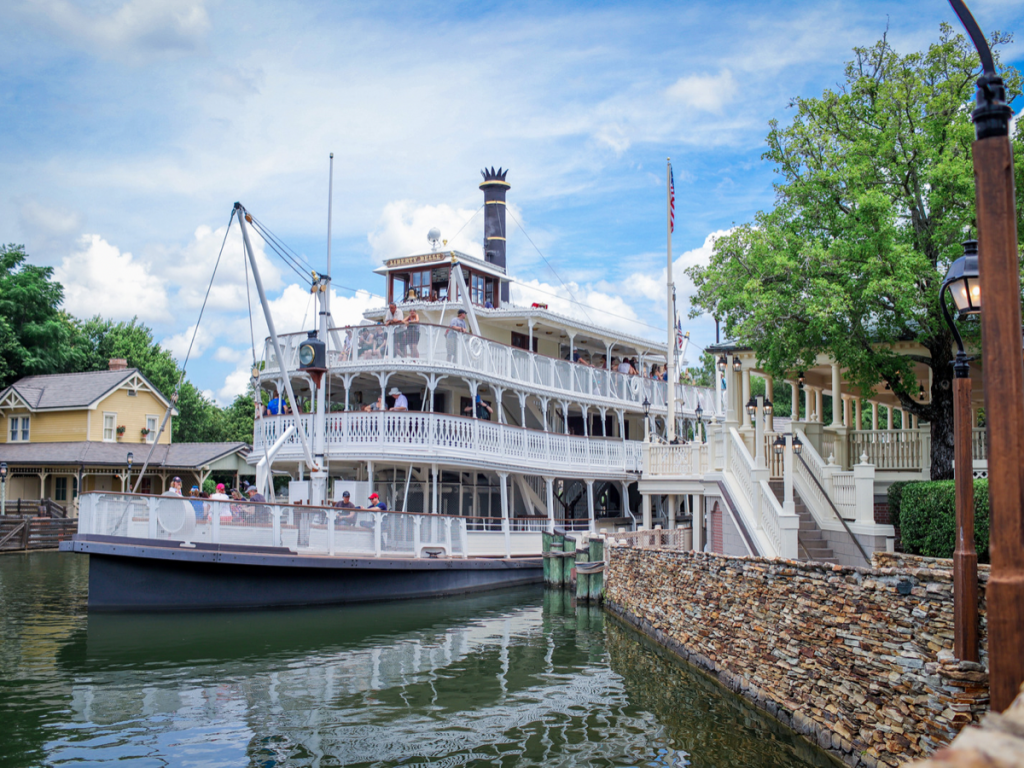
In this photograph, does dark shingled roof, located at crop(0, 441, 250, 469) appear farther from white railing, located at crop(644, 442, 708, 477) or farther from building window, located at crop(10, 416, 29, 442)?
white railing, located at crop(644, 442, 708, 477)

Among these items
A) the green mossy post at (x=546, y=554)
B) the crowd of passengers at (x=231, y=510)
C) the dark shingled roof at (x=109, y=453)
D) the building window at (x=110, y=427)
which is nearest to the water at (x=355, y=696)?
the crowd of passengers at (x=231, y=510)

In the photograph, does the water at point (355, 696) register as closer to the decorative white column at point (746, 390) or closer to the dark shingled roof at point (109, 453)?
the decorative white column at point (746, 390)

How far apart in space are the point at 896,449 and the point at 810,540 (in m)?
3.72

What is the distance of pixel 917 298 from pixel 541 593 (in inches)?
498

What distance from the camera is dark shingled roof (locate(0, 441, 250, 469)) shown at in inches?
1549

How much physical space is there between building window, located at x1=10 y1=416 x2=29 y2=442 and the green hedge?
41.5 m

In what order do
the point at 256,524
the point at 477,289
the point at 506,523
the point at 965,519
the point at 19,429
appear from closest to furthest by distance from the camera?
the point at 965,519 < the point at 256,524 < the point at 506,523 < the point at 477,289 < the point at 19,429

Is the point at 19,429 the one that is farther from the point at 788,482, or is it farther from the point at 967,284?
the point at 967,284

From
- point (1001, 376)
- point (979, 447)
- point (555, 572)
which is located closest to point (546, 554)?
point (555, 572)

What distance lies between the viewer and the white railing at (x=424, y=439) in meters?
21.8

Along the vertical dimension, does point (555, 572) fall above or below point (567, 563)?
below

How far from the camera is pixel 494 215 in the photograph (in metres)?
33.4

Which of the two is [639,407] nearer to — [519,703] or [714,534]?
[714,534]

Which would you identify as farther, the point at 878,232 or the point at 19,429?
the point at 19,429
